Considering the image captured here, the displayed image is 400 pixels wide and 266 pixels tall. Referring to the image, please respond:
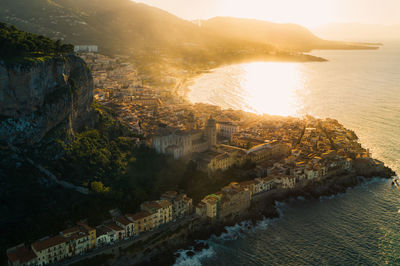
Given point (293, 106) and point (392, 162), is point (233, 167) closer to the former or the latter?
point (392, 162)

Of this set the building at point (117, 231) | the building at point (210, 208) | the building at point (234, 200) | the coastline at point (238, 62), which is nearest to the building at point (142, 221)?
the building at point (117, 231)

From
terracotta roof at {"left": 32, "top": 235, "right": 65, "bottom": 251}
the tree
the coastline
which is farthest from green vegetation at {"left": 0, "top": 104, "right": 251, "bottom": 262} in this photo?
the coastline

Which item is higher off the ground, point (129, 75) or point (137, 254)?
point (129, 75)

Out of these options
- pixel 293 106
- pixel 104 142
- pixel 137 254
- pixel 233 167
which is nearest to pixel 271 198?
pixel 233 167

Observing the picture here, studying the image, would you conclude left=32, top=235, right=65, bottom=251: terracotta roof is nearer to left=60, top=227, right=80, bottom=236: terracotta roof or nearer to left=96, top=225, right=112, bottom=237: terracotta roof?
left=60, top=227, right=80, bottom=236: terracotta roof

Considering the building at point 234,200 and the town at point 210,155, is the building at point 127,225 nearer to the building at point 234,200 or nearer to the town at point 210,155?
the town at point 210,155

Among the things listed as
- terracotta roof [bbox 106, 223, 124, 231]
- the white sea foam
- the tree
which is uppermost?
the tree
